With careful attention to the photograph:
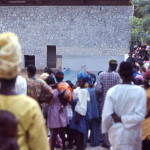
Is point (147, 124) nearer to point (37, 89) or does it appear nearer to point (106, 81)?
point (106, 81)

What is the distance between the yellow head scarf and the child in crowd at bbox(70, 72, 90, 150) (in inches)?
112

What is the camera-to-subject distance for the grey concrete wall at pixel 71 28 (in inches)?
656

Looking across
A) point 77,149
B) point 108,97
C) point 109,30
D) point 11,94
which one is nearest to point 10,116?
point 11,94

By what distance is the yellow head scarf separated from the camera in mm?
1940

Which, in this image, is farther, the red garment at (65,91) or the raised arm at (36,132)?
the red garment at (65,91)

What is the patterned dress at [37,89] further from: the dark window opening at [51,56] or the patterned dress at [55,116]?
the dark window opening at [51,56]

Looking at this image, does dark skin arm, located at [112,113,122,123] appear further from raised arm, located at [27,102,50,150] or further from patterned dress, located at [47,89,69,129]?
patterned dress, located at [47,89,69,129]

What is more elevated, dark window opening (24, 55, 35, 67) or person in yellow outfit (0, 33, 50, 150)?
person in yellow outfit (0, 33, 50, 150)

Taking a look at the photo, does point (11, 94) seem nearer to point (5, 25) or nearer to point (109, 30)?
point (109, 30)

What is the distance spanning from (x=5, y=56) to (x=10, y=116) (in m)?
0.45

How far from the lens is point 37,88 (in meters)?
4.55

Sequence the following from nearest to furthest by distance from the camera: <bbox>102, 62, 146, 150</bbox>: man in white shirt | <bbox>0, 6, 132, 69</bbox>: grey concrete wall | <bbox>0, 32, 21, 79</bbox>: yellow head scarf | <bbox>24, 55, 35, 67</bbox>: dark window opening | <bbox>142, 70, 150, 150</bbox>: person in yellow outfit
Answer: <bbox>0, 32, 21, 79</bbox>: yellow head scarf, <bbox>102, 62, 146, 150</bbox>: man in white shirt, <bbox>142, 70, 150, 150</bbox>: person in yellow outfit, <bbox>0, 6, 132, 69</bbox>: grey concrete wall, <bbox>24, 55, 35, 67</bbox>: dark window opening

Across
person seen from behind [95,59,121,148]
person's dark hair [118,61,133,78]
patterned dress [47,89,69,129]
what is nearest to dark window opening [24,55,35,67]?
person seen from behind [95,59,121,148]

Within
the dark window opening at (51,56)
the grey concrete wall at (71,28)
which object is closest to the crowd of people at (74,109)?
the grey concrete wall at (71,28)
